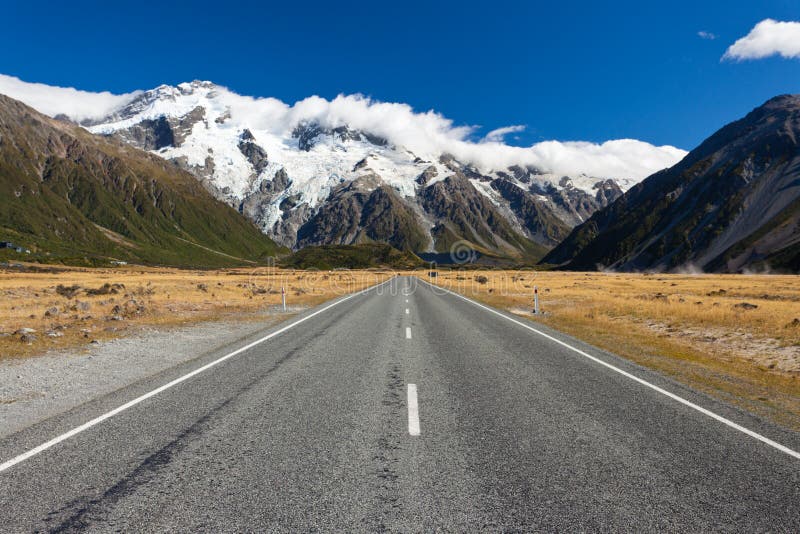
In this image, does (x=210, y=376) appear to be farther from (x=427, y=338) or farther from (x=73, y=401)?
(x=427, y=338)

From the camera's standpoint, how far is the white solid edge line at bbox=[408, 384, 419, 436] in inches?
245

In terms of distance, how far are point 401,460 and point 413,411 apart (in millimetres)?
1822

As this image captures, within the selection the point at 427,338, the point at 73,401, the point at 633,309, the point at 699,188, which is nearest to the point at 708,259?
the point at 699,188

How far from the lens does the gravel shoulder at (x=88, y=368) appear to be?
7.43 metres

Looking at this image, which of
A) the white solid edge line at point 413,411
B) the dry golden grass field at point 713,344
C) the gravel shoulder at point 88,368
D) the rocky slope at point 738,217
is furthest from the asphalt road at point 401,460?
the rocky slope at point 738,217

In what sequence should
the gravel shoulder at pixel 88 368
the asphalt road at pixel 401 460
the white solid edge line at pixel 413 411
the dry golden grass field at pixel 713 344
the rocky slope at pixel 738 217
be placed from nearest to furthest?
the asphalt road at pixel 401 460, the white solid edge line at pixel 413 411, the gravel shoulder at pixel 88 368, the dry golden grass field at pixel 713 344, the rocky slope at pixel 738 217

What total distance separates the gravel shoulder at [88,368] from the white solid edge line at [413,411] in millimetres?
5364

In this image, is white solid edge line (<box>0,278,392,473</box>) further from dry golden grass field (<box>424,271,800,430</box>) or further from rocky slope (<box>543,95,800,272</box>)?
rocky slope (<box>543,95,800,272</box>)

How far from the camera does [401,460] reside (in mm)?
5219

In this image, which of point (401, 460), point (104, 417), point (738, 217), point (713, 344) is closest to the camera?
point (401, 460)

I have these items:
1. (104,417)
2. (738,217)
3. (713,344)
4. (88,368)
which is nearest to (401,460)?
(104,417)

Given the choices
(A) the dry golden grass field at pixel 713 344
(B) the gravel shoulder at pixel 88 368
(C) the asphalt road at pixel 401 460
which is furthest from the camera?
(A) the dry golden grass field at pixel 713 344

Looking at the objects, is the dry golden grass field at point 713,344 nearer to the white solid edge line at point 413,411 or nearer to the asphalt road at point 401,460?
the asphalt road at point 401,460

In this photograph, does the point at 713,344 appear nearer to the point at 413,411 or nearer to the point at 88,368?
the point at 413,411
